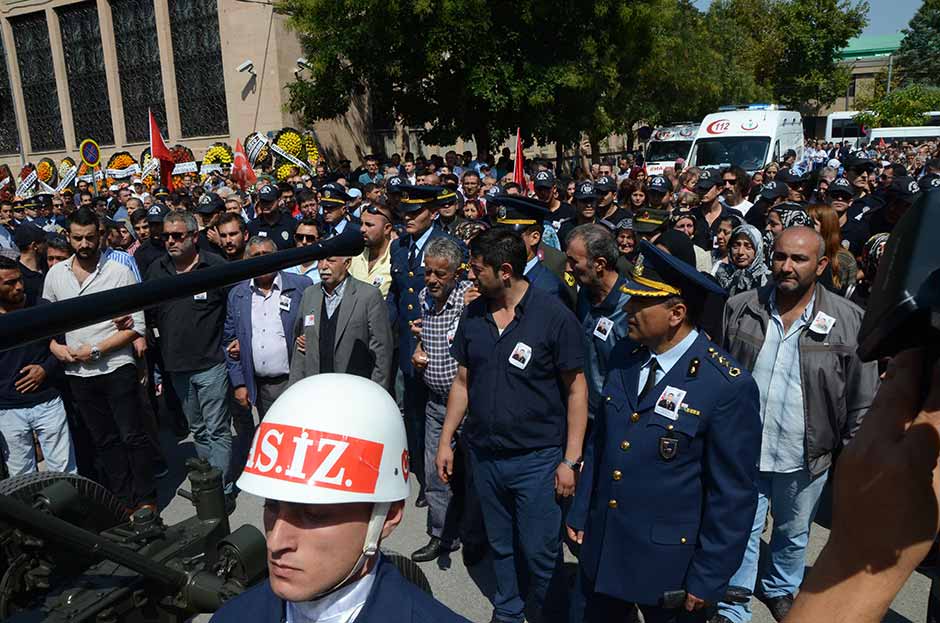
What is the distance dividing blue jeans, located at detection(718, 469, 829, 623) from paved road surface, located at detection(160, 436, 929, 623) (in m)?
0.25

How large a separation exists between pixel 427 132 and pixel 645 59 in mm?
8045

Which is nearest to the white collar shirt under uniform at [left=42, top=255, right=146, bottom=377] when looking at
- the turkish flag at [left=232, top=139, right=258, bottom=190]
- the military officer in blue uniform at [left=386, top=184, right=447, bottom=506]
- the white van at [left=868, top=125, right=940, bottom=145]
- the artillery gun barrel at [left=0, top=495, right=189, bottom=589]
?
the military officer in blue uniform at [left=386, top=184, right=447, bottom=506]

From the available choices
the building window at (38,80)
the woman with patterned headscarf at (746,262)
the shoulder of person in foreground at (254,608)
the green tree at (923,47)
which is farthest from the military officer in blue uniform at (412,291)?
the green tree at (923,47)

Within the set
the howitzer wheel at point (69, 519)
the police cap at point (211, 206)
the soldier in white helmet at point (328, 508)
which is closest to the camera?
the soldier in white helmet at point (328, 508)

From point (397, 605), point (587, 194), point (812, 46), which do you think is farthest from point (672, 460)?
point (812, 46)

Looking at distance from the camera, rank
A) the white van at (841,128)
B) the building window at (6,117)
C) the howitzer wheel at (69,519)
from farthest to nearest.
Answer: the white van at (841,128) < the building window at (6,117) < the howitzer wheel at (69,519)

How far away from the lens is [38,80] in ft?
121

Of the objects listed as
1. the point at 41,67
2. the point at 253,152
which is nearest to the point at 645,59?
the point at 253,152

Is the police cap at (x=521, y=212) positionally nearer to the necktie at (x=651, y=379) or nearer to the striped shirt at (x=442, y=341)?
the striped shirt at (x=442, y=341)

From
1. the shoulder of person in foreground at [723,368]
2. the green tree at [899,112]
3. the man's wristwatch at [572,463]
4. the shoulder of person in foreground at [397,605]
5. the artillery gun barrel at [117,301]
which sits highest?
the green tree at [899,112]

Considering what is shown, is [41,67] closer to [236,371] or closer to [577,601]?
[236,371]

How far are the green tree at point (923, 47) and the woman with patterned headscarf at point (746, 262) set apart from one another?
6683cm

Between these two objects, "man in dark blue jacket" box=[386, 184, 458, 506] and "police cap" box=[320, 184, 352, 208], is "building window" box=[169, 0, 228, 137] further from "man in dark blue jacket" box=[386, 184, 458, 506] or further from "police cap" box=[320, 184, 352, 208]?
"man in dark blue jacket" box=[386, 184, 458, 506]

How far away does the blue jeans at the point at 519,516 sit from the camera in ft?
12.8
